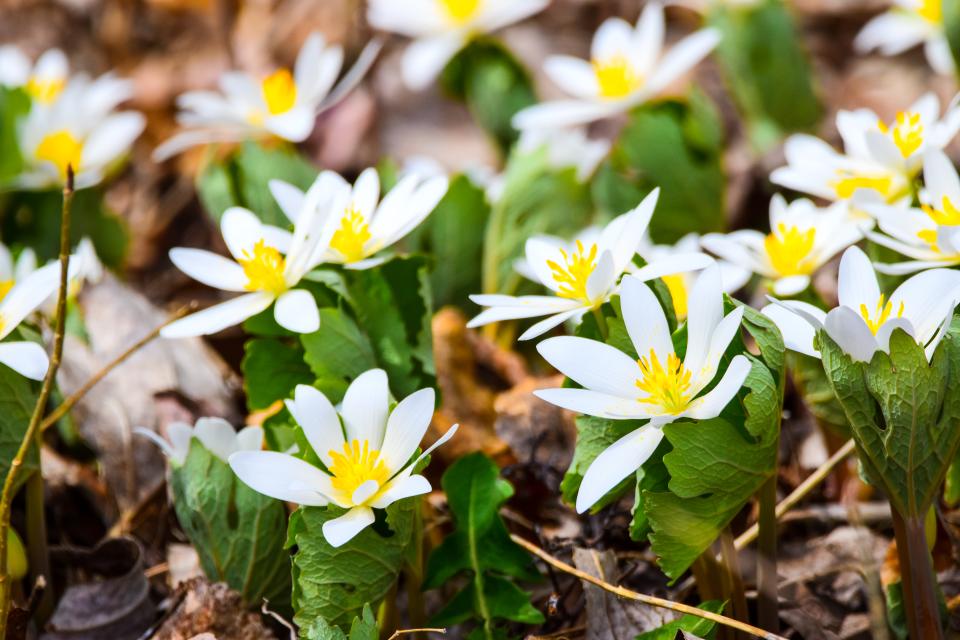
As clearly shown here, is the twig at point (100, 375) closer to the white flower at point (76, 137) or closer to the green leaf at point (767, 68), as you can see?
the white flower at point (76, 137)

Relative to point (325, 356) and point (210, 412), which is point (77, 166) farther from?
point (325, 356)

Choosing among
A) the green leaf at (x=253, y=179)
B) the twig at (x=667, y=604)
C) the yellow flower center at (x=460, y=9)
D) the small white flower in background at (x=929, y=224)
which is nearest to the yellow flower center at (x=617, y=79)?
the yellow flower center at (x=460, y=9)

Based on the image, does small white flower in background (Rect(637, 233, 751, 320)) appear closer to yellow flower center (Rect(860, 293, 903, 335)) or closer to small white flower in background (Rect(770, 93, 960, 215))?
small white flower in background (Rect(770, 93, 960, 215))

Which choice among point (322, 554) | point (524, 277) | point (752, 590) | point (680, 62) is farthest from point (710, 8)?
point (322, 554)

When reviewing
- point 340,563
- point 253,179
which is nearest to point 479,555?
point 340,563

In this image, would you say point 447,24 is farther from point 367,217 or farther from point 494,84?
point 367,217

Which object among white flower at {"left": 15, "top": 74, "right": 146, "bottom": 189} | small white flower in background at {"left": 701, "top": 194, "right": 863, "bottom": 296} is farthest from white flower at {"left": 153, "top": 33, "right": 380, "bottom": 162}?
small white flower in background at {"left": 701, "top": 194, "right": 863, "bottom": 296}
